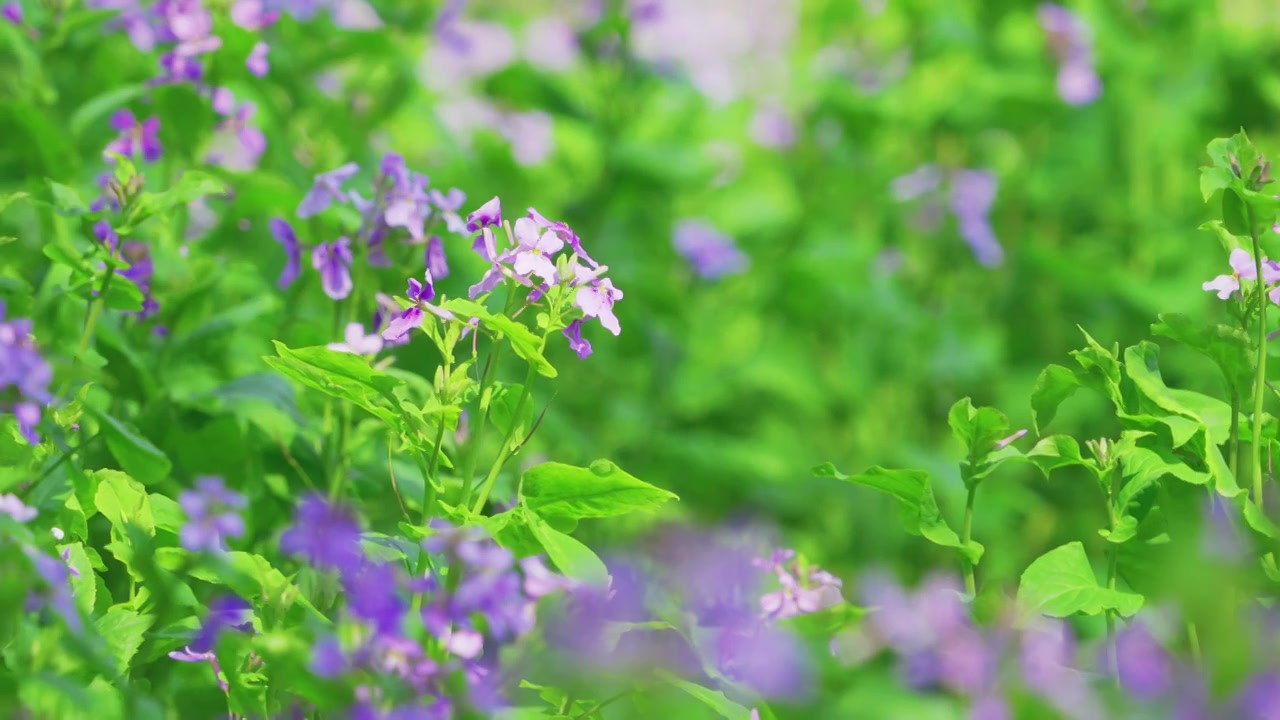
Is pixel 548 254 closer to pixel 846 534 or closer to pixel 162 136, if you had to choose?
pixel 162 136

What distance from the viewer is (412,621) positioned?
3.93ft

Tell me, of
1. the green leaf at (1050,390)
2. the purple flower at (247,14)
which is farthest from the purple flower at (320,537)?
the purple flower at (247,14)

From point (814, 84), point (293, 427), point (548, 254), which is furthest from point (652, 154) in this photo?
point (548, 254)

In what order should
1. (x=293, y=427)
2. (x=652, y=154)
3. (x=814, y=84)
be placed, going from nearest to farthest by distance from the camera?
(x=293, y=427), (x=652, y=154), (x=814, y=84)

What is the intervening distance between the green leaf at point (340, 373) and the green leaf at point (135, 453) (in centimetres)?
25

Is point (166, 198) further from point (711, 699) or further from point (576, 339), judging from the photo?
point (711, 699)

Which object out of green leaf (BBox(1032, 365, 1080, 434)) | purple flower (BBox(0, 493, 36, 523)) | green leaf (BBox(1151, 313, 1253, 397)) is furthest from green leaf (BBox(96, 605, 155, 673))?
green leaf (BBox(1151, 313, 1253, 397))

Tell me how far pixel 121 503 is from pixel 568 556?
1.66 feet

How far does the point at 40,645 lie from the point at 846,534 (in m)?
2.69

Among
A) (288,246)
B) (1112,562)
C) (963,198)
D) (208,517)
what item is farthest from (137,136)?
(963,198)

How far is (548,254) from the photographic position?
58.4 inches

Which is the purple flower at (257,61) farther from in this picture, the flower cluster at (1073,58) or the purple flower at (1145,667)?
the flower cluster at (1073,58)

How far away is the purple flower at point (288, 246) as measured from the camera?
1918mm

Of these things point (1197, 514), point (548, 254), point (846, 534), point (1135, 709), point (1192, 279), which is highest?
point (548, 254)
